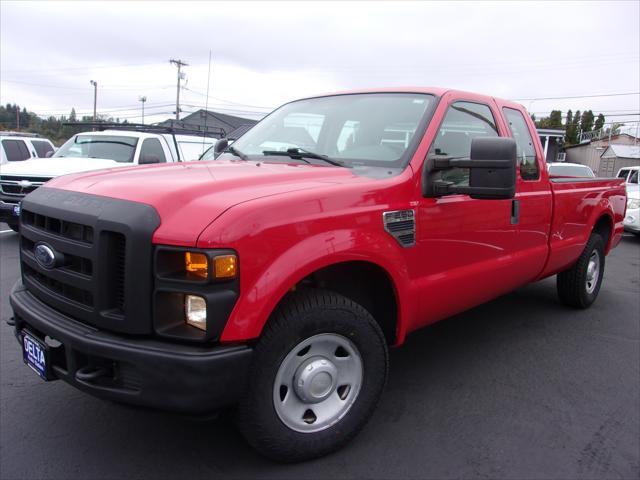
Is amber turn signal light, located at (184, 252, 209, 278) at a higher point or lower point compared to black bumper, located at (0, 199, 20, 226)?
higher

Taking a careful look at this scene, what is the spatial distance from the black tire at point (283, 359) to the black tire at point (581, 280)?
128 inches

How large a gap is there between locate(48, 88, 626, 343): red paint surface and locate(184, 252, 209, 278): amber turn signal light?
0.18ft

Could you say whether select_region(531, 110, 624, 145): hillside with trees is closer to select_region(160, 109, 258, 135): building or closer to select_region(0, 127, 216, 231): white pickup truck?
select_region(160, 109, 258, 135): building

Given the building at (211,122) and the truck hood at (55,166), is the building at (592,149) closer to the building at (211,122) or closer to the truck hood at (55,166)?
the building at (211,122)

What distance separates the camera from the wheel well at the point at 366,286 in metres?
2.67

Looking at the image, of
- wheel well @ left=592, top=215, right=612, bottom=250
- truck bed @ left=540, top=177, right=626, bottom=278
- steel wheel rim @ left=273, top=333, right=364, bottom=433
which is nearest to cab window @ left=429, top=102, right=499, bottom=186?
truck bed @ left=540, top=177, right=626, bottom=278

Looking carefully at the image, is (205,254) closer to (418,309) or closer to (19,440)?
(418,309)

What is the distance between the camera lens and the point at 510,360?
13.1ft

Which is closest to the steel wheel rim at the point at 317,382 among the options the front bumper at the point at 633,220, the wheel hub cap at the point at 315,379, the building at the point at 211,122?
the wheel hub cap at the point at 315,379

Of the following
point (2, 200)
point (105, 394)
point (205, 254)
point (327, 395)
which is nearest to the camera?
point (205, 254)

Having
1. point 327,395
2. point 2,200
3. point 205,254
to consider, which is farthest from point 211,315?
point 2,200

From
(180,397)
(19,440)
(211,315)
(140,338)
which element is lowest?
(19,440)

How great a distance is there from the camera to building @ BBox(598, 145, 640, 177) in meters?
35.9

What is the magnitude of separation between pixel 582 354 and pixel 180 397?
11.2ft
